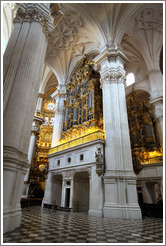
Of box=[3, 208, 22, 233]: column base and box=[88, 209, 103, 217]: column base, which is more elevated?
box=[3, 208, 22, 233]: column base

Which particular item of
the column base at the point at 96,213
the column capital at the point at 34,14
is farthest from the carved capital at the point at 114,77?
the column base at the point at 96,213

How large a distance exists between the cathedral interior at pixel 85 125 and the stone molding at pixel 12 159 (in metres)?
0.02

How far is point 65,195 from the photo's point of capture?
11.6m

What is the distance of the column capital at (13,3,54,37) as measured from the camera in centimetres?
652

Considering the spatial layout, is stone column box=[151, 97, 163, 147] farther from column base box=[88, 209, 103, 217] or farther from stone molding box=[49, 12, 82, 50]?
stone molding box=[49, 12, 82, 50]

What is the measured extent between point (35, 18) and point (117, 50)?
24.3 ft

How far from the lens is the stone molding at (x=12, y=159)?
4023 millimetres

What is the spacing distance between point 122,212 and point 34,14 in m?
10.4

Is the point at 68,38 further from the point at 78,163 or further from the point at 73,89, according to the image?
the point at 78,163

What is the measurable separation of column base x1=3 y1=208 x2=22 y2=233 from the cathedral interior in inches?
1.1

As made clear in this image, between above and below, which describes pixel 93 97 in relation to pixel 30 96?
above

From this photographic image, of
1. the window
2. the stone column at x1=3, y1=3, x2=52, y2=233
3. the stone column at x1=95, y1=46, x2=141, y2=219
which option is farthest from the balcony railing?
the window

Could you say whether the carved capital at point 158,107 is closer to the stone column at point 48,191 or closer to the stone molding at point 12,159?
the stone column at point 48,191

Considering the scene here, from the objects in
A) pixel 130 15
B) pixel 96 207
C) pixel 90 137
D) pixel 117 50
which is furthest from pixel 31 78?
pixel 130 15
